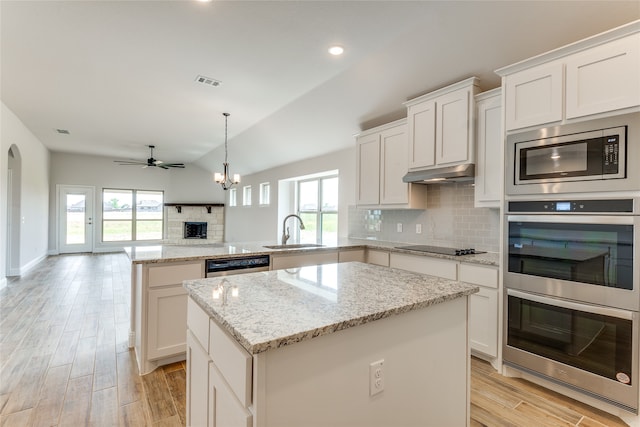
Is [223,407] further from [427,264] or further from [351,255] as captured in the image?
[351,255]

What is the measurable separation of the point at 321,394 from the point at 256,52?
2.97 meters

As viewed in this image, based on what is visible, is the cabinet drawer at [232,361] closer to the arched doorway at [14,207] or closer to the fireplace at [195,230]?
the arched doorway at [14,207]

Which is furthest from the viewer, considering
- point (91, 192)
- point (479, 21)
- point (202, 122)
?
point (91, 192)

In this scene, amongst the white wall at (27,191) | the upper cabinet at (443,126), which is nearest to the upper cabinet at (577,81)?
the upper cabinet at (443,126)

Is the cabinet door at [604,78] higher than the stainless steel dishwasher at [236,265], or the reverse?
the cabinet door at [604,78]

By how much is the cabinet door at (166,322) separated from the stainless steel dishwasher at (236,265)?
0.98 feet

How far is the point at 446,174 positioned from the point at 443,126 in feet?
1.59

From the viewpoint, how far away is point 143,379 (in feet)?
7.78

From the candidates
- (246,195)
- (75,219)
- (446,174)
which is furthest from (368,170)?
(75,219)

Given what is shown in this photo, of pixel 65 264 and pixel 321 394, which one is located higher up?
pixel 321 394

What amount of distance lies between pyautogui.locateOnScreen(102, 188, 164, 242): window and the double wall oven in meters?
10.1

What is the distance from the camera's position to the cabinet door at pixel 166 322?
2.46m

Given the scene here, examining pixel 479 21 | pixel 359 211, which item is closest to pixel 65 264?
pixel 359 211

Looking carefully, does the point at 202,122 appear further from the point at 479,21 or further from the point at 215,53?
the point at 479,21
